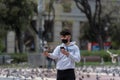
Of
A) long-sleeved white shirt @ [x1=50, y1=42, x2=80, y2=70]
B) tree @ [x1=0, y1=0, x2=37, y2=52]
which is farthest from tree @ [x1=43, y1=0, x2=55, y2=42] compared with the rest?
long-sleeved white shirt @ [x1=50, y1=42, x2=80, y2=70]

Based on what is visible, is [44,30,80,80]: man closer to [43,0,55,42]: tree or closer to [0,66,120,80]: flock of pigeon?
[0,66,120,80]: flock of pigeon

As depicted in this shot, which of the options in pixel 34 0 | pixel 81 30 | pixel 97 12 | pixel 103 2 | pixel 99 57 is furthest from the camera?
pixel 81 30

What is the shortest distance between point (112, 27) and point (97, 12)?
7.73 metres

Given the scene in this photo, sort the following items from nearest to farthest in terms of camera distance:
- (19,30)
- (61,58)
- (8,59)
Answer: (61,58) → (8,59) → (19,30)

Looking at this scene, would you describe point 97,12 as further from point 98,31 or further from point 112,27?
point 112,27

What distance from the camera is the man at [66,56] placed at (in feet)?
27.2

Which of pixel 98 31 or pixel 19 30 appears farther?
pixel 98 31

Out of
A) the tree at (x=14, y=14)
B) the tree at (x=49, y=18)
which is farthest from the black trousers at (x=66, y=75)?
the tree at (x=49, y=18)

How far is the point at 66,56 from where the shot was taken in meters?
8.39

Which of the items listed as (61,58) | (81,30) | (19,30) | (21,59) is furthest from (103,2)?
(61,58)

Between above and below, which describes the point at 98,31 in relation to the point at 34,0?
below

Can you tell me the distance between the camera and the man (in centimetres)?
830

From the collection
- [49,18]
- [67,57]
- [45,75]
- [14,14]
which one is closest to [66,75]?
[67,57]

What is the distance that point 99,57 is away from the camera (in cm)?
3297
